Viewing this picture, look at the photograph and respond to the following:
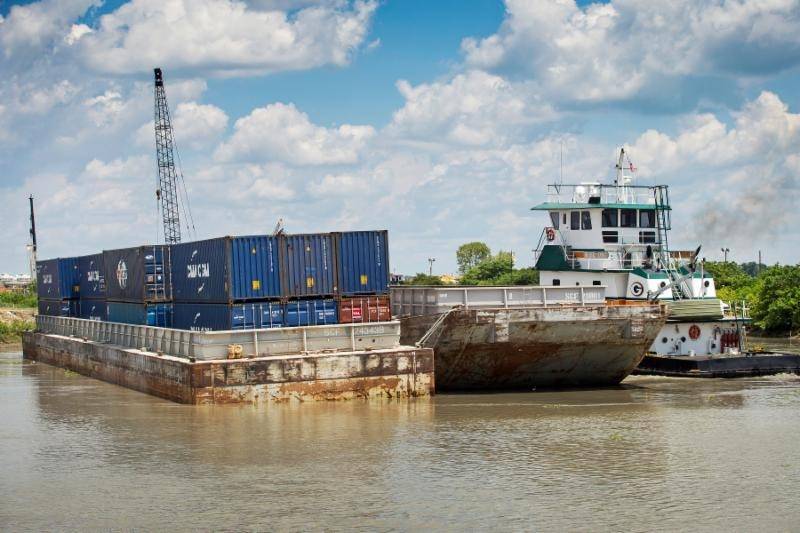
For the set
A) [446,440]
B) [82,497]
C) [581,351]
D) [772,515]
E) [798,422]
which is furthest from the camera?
[581,351]

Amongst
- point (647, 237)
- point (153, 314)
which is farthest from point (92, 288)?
point (647, 237)

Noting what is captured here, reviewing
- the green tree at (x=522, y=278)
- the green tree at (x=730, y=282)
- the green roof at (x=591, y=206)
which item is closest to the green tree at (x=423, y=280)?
the green tree at (x=522, y=278)

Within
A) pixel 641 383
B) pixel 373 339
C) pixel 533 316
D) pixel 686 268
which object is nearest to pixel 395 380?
pixel 373 339

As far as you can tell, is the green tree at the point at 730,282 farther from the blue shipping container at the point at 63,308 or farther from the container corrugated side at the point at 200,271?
the container corrugated side at the point at 200,271

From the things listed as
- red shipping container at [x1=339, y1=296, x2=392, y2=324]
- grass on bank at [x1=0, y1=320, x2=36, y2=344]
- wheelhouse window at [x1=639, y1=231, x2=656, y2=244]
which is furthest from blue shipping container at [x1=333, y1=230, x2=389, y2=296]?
grass on bank at [x1=0, y1=320, x2=36, y2=344]

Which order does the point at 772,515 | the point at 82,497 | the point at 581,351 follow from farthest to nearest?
the point at 581,351
the point at 82,497
the point at 772,515

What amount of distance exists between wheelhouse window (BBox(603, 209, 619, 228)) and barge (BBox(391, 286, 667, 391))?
584cm

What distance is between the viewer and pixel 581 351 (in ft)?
109

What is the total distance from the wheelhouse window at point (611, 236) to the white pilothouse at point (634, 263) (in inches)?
1.5

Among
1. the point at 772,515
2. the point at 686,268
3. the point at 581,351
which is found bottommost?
the point at 772,515

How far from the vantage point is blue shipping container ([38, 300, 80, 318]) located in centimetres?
5381

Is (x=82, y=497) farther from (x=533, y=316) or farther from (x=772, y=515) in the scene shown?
(x=533, y=316)

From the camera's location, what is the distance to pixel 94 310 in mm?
49906

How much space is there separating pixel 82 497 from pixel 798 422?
18.2m
